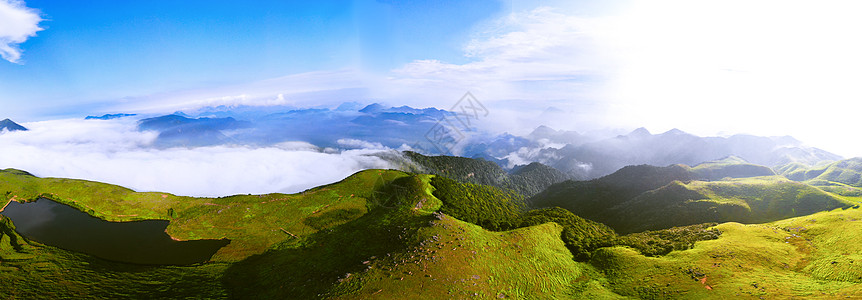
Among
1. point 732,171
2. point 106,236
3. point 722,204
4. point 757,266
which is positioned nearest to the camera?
point 757,266

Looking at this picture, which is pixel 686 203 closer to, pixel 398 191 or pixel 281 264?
pixel 398 191

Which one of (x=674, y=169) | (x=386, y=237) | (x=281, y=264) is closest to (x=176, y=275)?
(x=281, y=264)

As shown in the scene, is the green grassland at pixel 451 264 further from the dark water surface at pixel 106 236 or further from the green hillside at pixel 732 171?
the green hillside at pixel 732 171

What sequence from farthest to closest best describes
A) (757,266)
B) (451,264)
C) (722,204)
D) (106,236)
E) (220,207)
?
1. (722,204)
2. (220,207)
3. (106,236)
4. (451,264)
5. (757,266)

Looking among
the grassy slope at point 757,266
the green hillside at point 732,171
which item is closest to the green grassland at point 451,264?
the grassy slope at point 757,266

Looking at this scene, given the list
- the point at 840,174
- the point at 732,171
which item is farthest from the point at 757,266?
the point at 840,174

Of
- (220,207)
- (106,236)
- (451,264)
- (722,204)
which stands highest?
(220,207)

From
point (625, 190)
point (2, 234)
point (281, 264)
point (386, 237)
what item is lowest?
point (625, 190)

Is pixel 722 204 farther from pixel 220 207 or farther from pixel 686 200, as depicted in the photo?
pixel 220 207
